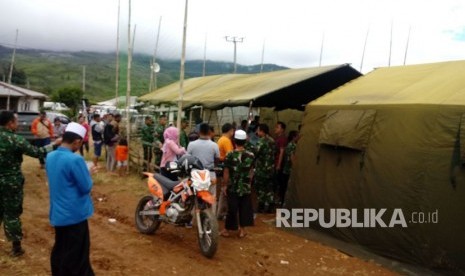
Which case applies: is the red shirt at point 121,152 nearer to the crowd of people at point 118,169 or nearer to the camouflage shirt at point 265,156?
the crowd of people at point 118,169

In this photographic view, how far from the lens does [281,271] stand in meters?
5.83

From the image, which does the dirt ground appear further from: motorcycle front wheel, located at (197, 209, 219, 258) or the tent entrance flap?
the tent entrance flap

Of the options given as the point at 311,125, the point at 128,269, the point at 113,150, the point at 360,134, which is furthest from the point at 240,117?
the point at 128,269

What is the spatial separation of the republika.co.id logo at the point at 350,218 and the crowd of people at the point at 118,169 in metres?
0.83

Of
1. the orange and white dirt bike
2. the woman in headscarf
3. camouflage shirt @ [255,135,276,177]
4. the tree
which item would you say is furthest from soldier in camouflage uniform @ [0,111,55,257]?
the tree

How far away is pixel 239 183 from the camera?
7035mm

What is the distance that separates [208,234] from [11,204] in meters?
2.48

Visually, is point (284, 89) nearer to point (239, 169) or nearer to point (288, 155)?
point (288, 155)

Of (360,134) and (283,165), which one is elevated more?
(360,134)

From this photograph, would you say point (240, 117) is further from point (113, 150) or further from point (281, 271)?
point (281, 271)

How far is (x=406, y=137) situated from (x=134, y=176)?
8.27 metres

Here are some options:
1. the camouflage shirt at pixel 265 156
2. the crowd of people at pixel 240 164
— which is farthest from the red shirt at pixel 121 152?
the camouflage shirt at pixel 265 156

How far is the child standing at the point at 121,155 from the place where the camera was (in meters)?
12.6

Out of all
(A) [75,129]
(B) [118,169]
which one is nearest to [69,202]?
(A) [75,129]
